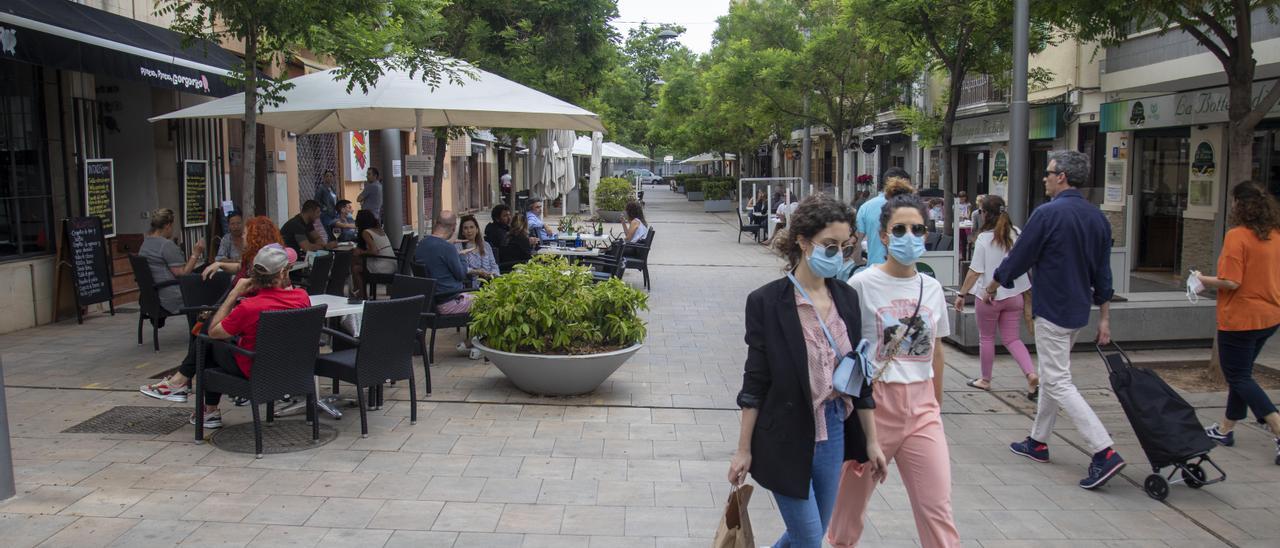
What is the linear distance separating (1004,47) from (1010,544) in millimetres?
11846

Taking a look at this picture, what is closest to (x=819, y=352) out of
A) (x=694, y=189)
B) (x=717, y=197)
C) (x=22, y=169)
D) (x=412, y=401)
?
(x=412, y=401)

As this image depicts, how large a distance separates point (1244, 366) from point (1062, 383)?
4.52 feet

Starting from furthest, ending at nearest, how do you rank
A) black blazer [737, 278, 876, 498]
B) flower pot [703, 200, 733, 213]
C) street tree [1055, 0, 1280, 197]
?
flower pot [703, 200, 733, 213]
street tree [1055, 0, 1280, 197]
black blazer [737, 278, 876, 498]

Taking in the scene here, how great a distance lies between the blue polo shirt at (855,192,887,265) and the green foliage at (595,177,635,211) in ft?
84.9

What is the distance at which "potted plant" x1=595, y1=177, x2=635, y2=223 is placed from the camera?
→ 106 feet

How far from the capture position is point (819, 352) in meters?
3.34

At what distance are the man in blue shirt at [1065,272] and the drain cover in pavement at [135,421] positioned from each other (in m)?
5.22

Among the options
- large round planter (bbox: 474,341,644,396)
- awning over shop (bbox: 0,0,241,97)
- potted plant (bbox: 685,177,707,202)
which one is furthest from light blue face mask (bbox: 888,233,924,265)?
potted plant (bbox: 685,177,707,202)

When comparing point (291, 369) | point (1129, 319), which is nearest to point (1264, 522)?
point (1129, 319)

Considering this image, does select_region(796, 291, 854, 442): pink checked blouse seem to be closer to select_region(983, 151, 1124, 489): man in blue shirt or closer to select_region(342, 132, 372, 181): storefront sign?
select_region(983, 151, 1124, 489): man in blue shirt

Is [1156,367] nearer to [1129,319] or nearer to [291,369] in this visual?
[1129,319]

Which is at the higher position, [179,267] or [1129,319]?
[179,267]

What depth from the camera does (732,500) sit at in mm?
3361

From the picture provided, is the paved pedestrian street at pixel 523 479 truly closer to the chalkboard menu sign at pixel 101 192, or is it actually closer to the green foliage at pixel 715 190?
the chalkboard menu sign at pixel 101 192
